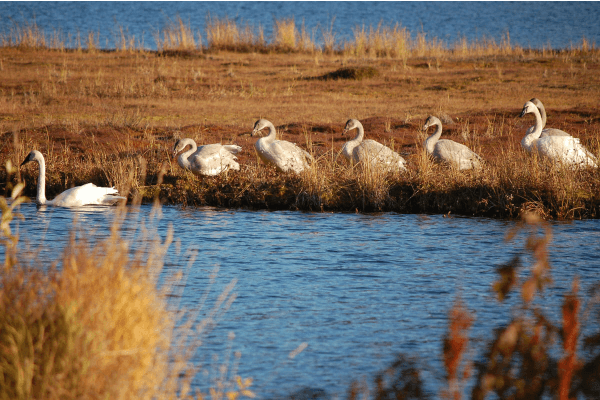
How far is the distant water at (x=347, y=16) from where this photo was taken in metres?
54.6

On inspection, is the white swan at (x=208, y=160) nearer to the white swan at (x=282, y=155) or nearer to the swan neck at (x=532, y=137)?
the white swan at (x=282, y=155)

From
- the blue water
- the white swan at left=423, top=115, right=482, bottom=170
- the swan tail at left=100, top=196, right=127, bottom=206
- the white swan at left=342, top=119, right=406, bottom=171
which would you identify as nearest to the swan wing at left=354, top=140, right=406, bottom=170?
the white swan at left=342, top=119, right=406, bottom=171

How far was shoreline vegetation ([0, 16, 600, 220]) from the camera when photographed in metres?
11.3

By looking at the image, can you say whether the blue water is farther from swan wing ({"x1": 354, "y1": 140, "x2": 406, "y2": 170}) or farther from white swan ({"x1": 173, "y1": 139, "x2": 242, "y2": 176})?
swan wing ({"x1": 354, "y1": 140, "x2": 406, "y2": 170})

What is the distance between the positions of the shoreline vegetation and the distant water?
16.7m

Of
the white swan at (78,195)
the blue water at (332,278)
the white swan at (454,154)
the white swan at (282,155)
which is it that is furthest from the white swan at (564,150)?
the white swan at (78,195)

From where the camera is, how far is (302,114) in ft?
65.4

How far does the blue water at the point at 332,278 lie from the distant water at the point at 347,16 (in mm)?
38571

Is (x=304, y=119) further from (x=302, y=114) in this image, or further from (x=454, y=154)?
(x=454, y=154)

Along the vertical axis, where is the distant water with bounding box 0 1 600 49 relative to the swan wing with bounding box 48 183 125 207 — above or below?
→ above

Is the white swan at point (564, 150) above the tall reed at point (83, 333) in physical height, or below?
above

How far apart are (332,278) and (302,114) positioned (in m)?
12.4

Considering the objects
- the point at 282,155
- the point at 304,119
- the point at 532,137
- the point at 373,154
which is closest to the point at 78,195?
the point at 282,155

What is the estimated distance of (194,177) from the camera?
12.1 metres
